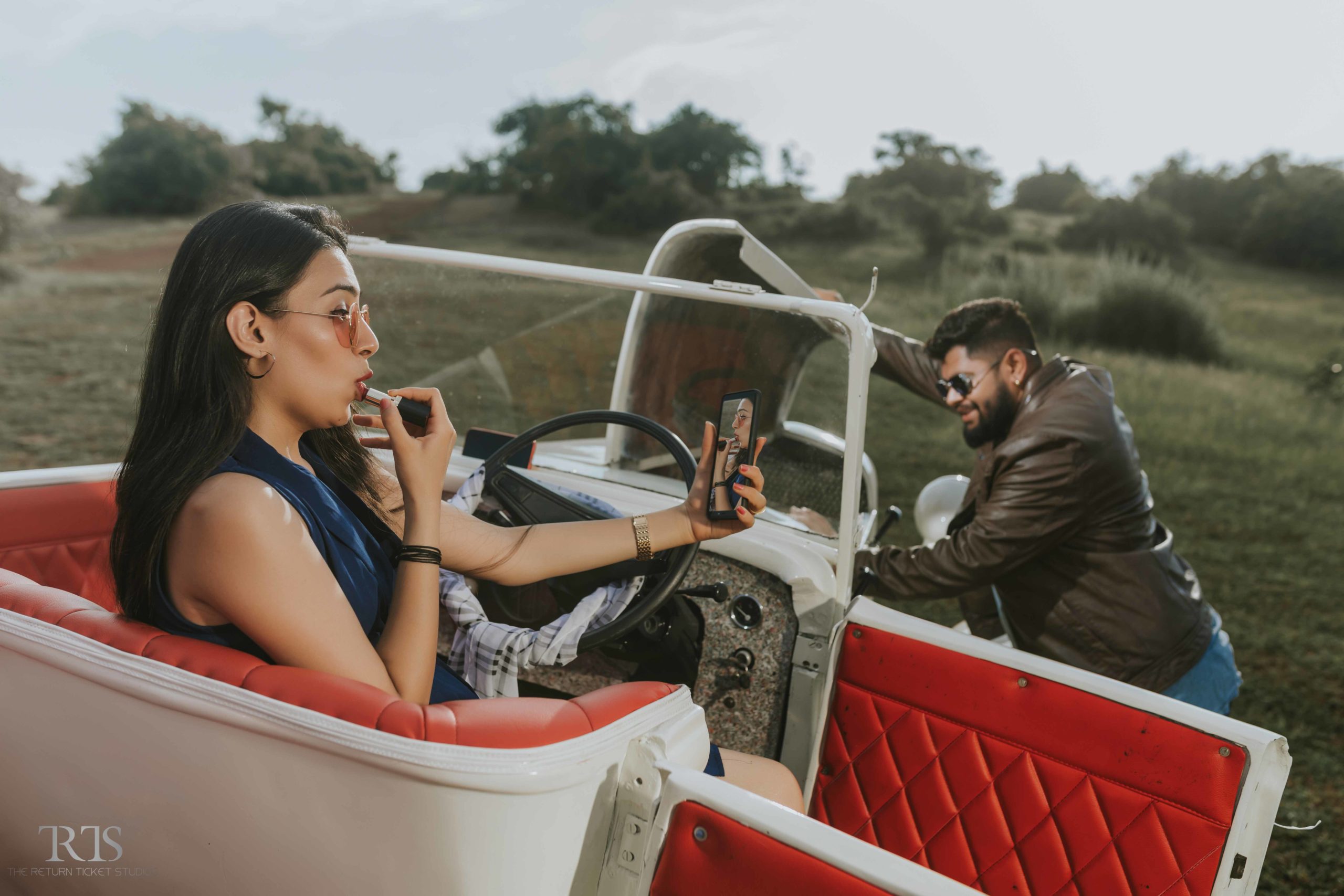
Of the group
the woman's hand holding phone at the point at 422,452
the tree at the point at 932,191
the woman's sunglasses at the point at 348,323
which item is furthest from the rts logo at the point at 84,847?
the tree at the point at 932,191

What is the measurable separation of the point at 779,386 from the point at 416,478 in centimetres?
126

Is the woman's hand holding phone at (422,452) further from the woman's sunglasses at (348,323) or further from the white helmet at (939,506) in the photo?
the white helmet at (939,506)

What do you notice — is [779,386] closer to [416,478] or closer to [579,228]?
[416,478]

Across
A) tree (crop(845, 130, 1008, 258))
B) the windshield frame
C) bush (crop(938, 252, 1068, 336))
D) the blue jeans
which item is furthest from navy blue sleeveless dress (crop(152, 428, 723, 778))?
tree (crop(845, 130, 1008, 258))

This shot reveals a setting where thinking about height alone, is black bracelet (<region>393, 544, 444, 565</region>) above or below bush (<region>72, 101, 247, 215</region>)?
below

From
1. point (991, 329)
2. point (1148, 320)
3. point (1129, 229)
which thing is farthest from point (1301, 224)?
point (991, 329)

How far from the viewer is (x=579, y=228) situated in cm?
1997

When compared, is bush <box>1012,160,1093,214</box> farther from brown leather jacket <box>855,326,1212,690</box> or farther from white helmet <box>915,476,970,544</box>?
brown leather jacket <box>855,326,1212,690</box>

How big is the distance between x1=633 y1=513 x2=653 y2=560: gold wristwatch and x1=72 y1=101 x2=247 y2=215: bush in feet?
74.3

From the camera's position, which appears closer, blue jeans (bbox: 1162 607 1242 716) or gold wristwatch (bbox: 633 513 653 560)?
gold wristwatch (bbox: 633 513 653 560)

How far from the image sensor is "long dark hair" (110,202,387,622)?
1.26m

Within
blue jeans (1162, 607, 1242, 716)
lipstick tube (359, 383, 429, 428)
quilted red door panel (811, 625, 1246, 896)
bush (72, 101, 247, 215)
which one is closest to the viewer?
lipstick tube (359, 383, 429, 428)

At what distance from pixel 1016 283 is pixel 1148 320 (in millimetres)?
2073

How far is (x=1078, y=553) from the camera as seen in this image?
2428 millimetres
